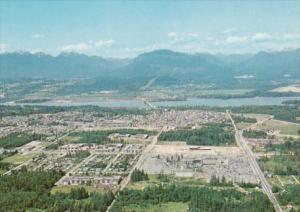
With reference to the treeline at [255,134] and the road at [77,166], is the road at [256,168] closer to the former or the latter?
the treeline at [255,134]

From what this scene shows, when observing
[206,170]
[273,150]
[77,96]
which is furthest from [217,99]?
[206,170]

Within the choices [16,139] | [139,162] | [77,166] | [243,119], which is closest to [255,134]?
[243,119]

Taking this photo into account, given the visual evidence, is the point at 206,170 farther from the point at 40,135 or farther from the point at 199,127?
the point at 40,135

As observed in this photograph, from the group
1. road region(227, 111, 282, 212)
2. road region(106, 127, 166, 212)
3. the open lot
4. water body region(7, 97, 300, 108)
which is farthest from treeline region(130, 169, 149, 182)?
water body region(7, 97, 300, 108)

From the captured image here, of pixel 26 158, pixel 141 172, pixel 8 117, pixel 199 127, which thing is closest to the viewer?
pixel 141 172

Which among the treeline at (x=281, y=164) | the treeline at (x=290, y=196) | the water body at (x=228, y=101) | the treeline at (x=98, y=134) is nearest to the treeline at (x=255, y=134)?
the treeline at (x=281, y=164)

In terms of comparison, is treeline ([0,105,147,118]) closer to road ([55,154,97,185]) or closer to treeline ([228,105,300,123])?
treeline ([228,105,300,123])
